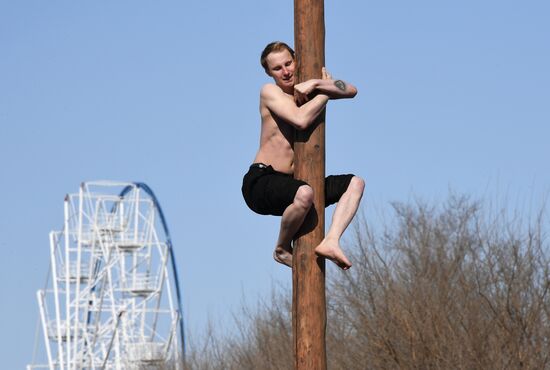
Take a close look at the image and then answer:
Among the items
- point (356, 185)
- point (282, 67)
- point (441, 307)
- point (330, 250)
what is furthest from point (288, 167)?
point (441, 307)

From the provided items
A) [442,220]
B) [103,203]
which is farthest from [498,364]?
[103,203]

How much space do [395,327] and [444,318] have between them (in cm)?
104

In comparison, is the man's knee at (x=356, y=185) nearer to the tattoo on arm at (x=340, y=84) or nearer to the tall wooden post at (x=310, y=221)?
the tall wooden post at (x=310, y=221)

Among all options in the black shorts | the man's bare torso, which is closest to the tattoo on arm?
the man's bare torso

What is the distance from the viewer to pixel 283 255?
8.15 m

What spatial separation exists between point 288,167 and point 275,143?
160 millimetres

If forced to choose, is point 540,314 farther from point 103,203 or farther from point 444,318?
point 103,203

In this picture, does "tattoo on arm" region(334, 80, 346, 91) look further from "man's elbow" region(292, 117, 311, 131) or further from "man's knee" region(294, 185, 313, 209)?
"man's knee" region(294, 185, 313, 209)

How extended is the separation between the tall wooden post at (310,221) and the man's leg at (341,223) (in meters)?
0.08

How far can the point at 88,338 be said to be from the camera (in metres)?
38.9

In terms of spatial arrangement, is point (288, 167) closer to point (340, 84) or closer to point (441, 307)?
point (340, 84)

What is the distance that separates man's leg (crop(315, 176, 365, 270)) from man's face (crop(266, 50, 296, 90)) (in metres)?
0.66

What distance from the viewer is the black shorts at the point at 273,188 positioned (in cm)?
779

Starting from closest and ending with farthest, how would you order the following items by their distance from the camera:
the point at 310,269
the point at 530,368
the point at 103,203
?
the point at 310,269, the point at 530,368, the point at 103,203
